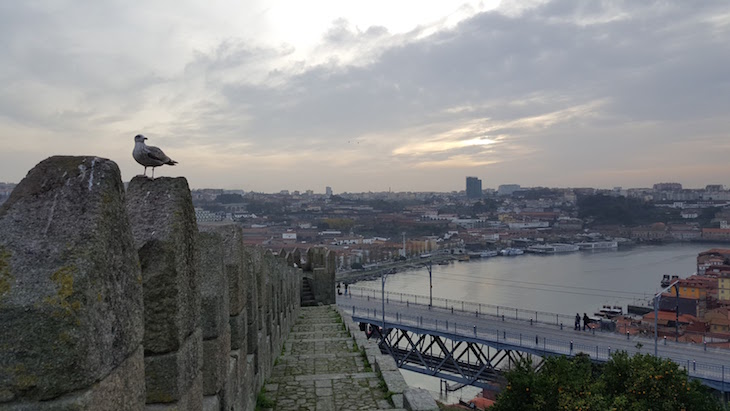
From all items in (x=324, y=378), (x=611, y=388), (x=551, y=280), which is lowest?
(x=551, y=280)

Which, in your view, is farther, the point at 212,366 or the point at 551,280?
the point at 551,280

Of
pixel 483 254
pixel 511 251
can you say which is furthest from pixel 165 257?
pixel 511 251

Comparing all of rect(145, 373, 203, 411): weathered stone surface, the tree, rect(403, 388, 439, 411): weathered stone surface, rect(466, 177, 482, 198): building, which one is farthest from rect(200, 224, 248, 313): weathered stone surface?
rect(466, 177, 482, 198): building

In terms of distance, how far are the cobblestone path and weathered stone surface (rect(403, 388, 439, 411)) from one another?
0.77 feet

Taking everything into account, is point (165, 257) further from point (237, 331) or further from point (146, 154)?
point (237, 331)

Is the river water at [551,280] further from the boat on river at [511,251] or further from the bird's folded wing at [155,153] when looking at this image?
the bird's folded wing at [155,153]

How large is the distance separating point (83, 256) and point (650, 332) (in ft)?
123

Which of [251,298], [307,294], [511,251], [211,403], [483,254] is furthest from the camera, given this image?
[511,251]

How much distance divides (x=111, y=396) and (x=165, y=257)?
2.66 feet

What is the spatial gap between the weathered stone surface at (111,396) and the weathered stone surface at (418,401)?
3355 mm

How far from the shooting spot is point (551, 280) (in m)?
52.6

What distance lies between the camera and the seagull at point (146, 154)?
2535 mm

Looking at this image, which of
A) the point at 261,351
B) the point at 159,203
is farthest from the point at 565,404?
the point at 159,203

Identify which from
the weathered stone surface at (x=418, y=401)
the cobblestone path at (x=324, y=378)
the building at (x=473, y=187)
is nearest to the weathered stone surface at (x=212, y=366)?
the weathered stone surface at (x=418, y=401)
